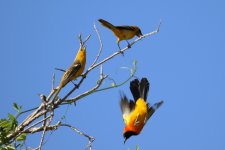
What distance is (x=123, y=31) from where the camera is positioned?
14.8 feet

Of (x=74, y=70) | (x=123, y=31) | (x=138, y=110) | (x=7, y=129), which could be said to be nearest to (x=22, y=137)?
(x=7, y=129)

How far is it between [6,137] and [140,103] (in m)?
2.76

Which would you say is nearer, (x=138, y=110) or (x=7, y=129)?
(x=7, y=129)

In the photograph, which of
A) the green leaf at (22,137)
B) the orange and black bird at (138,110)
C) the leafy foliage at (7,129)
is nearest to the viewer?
the leafy foliage at (7,129)

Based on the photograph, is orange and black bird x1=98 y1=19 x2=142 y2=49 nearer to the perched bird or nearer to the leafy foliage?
the perched bird

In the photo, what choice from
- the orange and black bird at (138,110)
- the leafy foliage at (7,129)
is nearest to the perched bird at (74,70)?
the leafy foliage at (7,129)

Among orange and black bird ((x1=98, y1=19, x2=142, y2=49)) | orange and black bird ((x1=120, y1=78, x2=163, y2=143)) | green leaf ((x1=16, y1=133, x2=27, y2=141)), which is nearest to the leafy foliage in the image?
green leaf ((x1=16, y1=133, x2=27, y2=141))

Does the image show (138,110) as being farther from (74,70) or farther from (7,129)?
(7,129)

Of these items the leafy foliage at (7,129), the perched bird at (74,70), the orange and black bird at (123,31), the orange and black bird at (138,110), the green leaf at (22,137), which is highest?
the orange and black bird at (123,31)

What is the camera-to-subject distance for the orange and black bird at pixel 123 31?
173 inches

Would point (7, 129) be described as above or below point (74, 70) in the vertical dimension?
below

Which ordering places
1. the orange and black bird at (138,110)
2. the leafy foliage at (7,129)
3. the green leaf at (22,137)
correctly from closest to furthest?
the leafy foliage at (7,129), the green leaf at (22,137), the orange and black bird at (138,110)

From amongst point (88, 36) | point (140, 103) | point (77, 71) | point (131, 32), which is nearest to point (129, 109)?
point (140, 103)

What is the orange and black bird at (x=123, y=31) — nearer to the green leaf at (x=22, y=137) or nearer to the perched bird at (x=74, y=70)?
the perched bird at (x=74, y=70)
